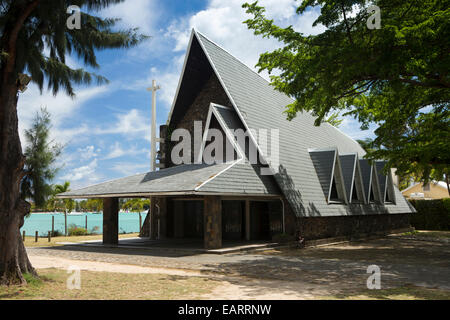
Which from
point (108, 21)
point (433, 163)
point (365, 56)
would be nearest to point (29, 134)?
point (108, 21)

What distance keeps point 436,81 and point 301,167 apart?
8.91 m

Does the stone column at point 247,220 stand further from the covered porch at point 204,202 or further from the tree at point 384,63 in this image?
the tree at point 384,63

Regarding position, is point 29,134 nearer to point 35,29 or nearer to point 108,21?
point 35,29

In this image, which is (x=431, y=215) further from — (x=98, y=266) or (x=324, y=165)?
(x=98, y=266)

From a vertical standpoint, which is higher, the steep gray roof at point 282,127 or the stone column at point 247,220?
the steep gray roof at point 282,127

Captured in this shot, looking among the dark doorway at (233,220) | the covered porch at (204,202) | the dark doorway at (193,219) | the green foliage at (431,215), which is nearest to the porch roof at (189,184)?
the covered porch at (204,202)

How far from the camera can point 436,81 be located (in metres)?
12.6

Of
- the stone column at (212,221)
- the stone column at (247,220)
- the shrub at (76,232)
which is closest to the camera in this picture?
the stone column at (212,221)

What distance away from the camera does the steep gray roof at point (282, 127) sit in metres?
18.7

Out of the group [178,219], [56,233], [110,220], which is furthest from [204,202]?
[56,233]

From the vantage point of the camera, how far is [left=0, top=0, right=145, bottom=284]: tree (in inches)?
320

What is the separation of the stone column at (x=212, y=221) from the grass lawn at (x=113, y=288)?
5.61 m

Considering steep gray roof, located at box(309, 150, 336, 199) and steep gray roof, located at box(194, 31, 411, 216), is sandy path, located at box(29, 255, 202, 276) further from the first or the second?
steep gray roof, located at box(309, 150, 336, 199)

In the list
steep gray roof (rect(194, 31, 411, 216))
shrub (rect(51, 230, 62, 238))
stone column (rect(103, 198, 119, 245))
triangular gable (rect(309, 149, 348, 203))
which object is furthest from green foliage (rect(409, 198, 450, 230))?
Result: shrub (rect(51, 230, 62, 238))
